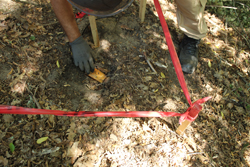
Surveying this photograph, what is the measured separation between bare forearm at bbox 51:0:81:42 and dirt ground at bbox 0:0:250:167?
0.92 ft

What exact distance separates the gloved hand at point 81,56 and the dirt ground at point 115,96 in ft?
0.40

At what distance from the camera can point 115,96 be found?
6.90 feet

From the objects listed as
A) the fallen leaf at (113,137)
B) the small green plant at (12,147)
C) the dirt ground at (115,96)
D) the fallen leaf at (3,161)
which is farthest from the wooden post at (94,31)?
the fallen leaf at (3,161)

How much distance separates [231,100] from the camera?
7.95 ft

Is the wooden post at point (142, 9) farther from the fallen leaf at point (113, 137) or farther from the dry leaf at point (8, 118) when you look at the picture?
the dry leaf at point (8, 118)

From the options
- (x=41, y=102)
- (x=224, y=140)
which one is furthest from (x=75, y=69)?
(x=224, y=140)

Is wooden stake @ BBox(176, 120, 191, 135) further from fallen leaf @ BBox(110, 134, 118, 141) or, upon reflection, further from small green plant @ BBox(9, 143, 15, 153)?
small green plant @ BBox(9, 143, 15, 153)

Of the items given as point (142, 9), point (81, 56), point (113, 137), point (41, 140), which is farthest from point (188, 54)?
point (41, 140)

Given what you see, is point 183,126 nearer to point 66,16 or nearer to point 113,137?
point 113,137

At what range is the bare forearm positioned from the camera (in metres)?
1.88

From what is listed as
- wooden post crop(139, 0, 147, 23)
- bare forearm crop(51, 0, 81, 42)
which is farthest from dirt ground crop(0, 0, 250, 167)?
bare forearm crop(51, 0, 81, 42)

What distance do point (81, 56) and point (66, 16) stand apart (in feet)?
1.66

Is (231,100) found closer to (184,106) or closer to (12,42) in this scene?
(184,106)

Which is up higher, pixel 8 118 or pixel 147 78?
pixel 8 118
